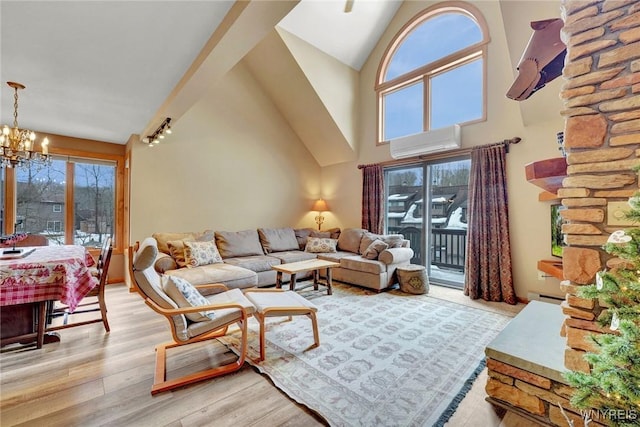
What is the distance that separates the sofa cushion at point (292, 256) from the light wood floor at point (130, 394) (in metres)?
2.17

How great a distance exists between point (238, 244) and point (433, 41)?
4.77 m

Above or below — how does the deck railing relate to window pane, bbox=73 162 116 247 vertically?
below

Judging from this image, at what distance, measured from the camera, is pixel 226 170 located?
5.05 meters

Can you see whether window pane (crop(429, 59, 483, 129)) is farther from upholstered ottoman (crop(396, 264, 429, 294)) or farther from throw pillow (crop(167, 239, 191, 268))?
throw pillow (crop(167, 239, 191, 268))

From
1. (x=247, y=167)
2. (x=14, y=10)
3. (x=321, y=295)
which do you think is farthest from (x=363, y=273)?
(x=14, y=10)

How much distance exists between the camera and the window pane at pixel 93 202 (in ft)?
14.3

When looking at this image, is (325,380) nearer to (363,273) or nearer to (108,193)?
(363,273)

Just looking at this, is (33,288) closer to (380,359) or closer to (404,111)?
(380,359)

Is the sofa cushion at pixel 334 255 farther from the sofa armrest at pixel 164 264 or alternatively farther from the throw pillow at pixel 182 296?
the throw pillow at pixel 182 296

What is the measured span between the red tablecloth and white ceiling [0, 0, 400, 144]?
5.47 feet

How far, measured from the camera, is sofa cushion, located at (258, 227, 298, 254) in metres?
5.03

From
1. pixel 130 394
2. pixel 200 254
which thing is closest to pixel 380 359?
pixel 130 394

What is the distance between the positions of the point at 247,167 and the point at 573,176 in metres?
4.86

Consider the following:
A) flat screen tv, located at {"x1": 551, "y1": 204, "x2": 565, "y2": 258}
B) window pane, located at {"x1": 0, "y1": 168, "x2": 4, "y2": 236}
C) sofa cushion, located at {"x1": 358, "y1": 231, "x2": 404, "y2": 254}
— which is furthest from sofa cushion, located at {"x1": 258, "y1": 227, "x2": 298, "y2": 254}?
flat screen tv, located at {"x1": 551, "y1": 204, "x2": 565, "y2": 258}
